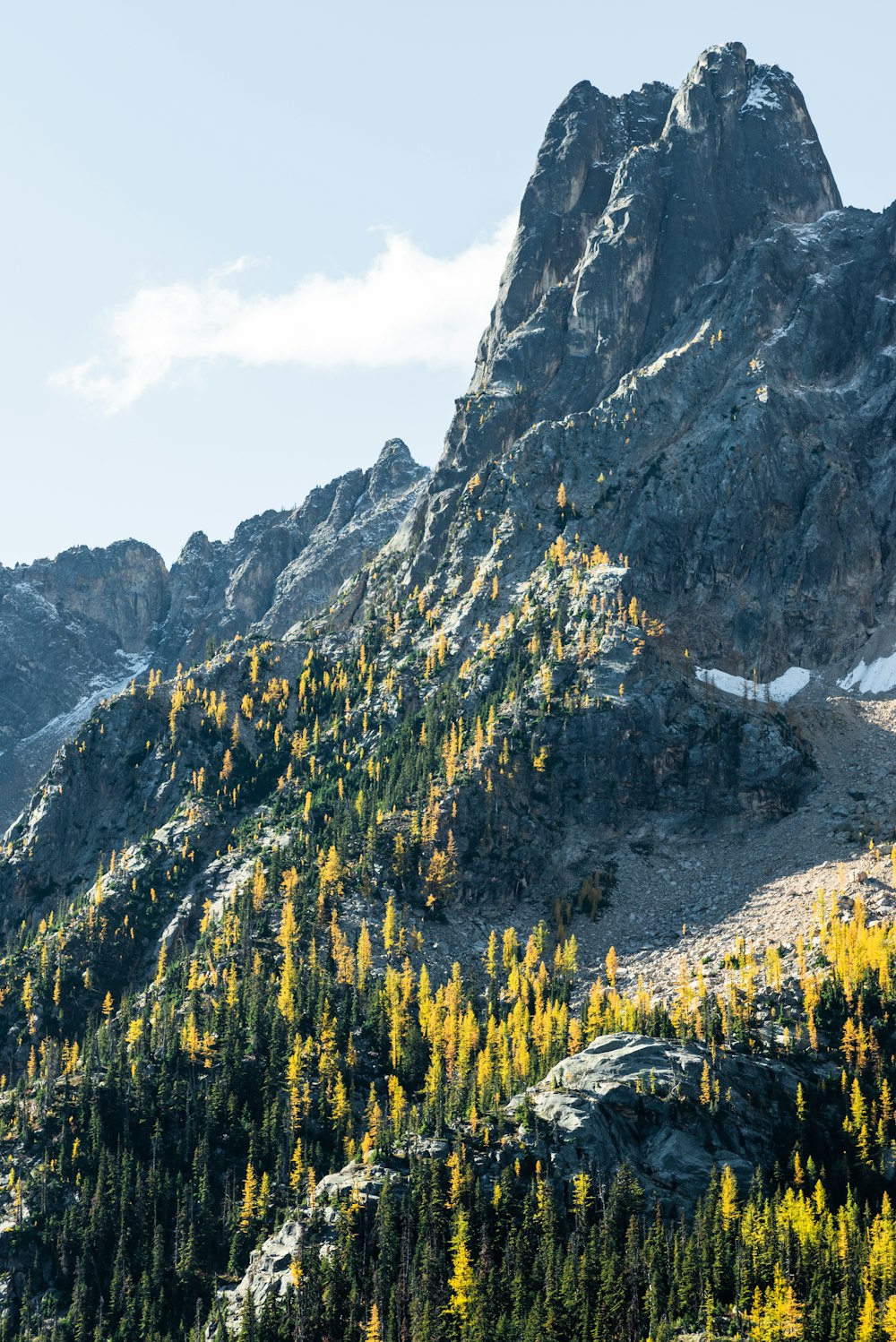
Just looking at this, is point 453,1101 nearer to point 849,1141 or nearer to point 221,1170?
point 221,1170

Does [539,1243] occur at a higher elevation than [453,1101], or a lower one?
lower

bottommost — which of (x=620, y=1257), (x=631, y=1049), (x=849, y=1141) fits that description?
(x=620, y=1257)

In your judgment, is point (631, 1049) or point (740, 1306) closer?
point (740, 1306)

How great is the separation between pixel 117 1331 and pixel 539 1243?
59227 mm

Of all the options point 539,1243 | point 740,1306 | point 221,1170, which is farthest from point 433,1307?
point 221,1170

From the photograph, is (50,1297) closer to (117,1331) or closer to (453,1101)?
(117,1331)

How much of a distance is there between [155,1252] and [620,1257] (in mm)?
67825

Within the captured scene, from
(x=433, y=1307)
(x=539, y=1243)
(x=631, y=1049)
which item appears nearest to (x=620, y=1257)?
(x=539, y=1243)

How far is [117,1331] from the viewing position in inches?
6772

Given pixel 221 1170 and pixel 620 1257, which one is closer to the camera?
pixel 620 1257

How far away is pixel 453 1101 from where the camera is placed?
192250 mm

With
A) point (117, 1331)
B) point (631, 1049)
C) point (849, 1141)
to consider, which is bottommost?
point (117, 1331)

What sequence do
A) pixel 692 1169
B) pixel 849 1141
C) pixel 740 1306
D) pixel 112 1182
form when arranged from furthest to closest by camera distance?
pixel 112 1182 → pixel 849 1141 → pixel 692 1169 → pixel 740 1306

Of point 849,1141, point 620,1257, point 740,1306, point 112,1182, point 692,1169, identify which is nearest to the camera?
point 740,1306
